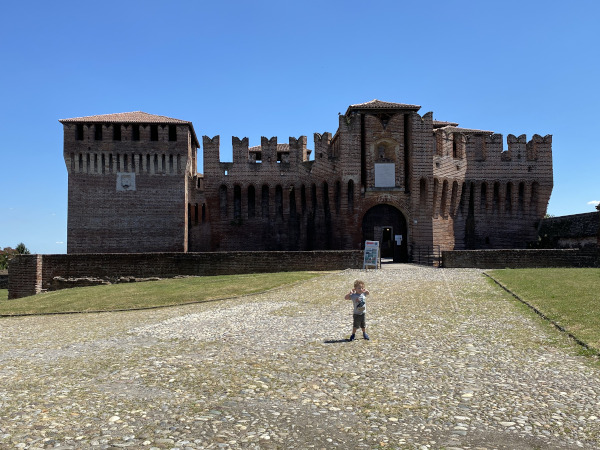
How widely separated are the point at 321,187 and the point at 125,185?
1477cm

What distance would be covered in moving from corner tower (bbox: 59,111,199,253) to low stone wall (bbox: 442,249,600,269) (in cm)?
2054

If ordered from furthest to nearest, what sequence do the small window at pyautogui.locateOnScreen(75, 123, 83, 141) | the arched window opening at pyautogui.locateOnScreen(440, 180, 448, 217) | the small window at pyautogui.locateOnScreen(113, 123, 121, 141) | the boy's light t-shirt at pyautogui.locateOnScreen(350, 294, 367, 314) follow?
the small window at pyautogui.locateOnScreen(113, 123, 121, 141), the small window at pyautogui.locateOnScreen(75, 123, 83, 141), the arched window opening at pyautogui.locateOnScreen(440, 180, 448, 217), the boy's light t-shirt at pyautogui.locateOnScreen(350, 294, 367, 314)

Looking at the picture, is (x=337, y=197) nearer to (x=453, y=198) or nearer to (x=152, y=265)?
(x=453, y=198)

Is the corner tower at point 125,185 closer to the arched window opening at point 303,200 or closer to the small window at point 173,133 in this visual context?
the small window at point 173,133

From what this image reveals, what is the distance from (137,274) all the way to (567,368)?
2425 cm

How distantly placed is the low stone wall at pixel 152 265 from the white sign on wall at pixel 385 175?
9.49m

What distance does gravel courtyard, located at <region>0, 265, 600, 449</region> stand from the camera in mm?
5102

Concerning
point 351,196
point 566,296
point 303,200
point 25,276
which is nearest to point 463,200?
point 351,196

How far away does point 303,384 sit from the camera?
689 centimetres

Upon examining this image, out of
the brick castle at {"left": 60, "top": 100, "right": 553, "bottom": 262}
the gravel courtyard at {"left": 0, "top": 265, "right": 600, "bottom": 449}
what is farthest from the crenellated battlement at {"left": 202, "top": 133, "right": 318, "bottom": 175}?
the gravel courtyard at {"left": 0, "top": 265, "right": 600, "bottom": 449}

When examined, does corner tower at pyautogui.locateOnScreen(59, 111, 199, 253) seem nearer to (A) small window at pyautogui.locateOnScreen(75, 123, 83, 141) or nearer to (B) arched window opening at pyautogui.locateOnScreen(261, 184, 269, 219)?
(A) small window at pyautogui.locateOnScreen(75, 123, 83, 141)

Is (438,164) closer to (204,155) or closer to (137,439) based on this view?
(204,155)

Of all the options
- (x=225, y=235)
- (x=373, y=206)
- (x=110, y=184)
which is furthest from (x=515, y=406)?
(x=110, y=184)

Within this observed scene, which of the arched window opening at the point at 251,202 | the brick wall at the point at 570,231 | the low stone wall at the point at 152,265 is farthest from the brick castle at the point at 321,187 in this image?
the low stone wall at the point at 152,265
